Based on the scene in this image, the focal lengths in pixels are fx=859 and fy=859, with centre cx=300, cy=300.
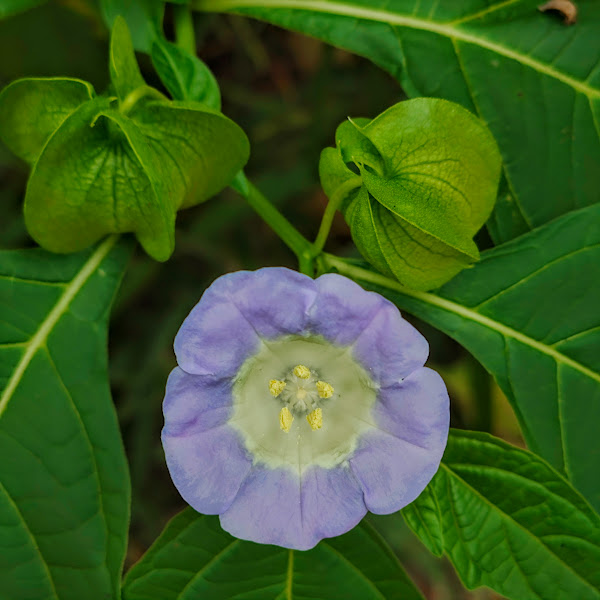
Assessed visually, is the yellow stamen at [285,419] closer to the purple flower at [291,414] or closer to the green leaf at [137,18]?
the purple flower at [291,414]

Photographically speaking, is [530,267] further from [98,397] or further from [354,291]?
[98,397]

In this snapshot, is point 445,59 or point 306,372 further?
point 445,59

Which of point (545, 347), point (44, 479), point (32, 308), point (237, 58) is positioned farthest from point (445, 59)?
point (237, 58)

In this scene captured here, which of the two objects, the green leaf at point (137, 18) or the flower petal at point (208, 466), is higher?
the green leaf at point (137, 18)

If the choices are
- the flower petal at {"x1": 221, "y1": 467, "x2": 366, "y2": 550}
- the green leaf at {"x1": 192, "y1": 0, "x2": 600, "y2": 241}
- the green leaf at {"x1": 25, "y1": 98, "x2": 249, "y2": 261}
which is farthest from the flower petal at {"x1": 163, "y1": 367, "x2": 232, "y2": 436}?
the green leaf at {"x1": 192, "y1": 0, "x2": 600, "y2": 241}

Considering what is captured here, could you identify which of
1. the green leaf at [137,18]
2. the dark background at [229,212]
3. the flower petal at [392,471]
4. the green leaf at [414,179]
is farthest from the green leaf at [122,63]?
the dark background at [229,212]

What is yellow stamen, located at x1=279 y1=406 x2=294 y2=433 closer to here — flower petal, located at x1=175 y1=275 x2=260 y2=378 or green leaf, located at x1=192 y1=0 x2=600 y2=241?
flower petal, located at x1=175 y1=275 x2=260 y2=378
